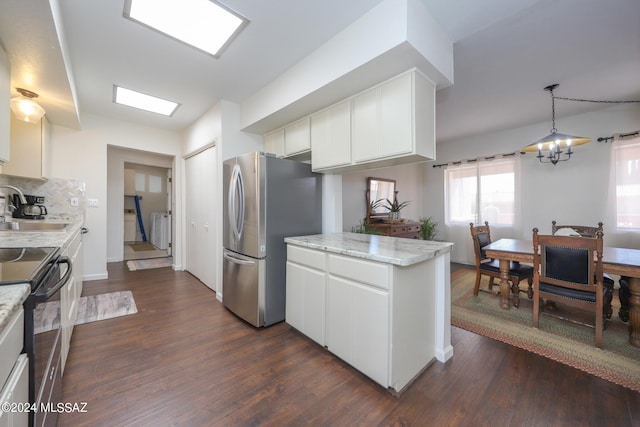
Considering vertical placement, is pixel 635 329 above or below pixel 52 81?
below

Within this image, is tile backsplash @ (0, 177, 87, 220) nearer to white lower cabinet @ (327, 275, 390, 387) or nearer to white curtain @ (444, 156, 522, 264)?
white lower cabinet @ (327, 275, 390, 387)

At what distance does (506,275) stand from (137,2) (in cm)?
404

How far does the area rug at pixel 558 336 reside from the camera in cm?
179

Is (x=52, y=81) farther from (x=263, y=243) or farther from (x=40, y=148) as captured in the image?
(x=263, y=243)

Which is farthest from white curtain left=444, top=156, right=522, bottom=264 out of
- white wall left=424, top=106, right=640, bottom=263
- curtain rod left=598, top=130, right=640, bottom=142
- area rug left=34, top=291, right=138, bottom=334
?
area rug left=34, top=291, right=138, bottom=334

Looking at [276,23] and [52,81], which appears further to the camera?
[52,81]

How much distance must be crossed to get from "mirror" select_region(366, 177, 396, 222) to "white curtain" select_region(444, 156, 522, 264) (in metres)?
1.26

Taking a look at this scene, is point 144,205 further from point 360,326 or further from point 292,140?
point 360,326

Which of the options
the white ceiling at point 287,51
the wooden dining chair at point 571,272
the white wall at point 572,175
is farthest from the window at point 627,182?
the wooden dining chair at point 571,272

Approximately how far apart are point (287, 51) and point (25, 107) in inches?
94.0

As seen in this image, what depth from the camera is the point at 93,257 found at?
377cm

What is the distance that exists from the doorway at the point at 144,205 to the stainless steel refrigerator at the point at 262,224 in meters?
5.05

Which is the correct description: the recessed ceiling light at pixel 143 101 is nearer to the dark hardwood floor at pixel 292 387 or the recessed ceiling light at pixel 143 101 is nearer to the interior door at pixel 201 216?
the interior door at pixel 201 216

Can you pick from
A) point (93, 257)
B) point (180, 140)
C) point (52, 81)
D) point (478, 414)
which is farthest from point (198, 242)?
point (478, 414)
